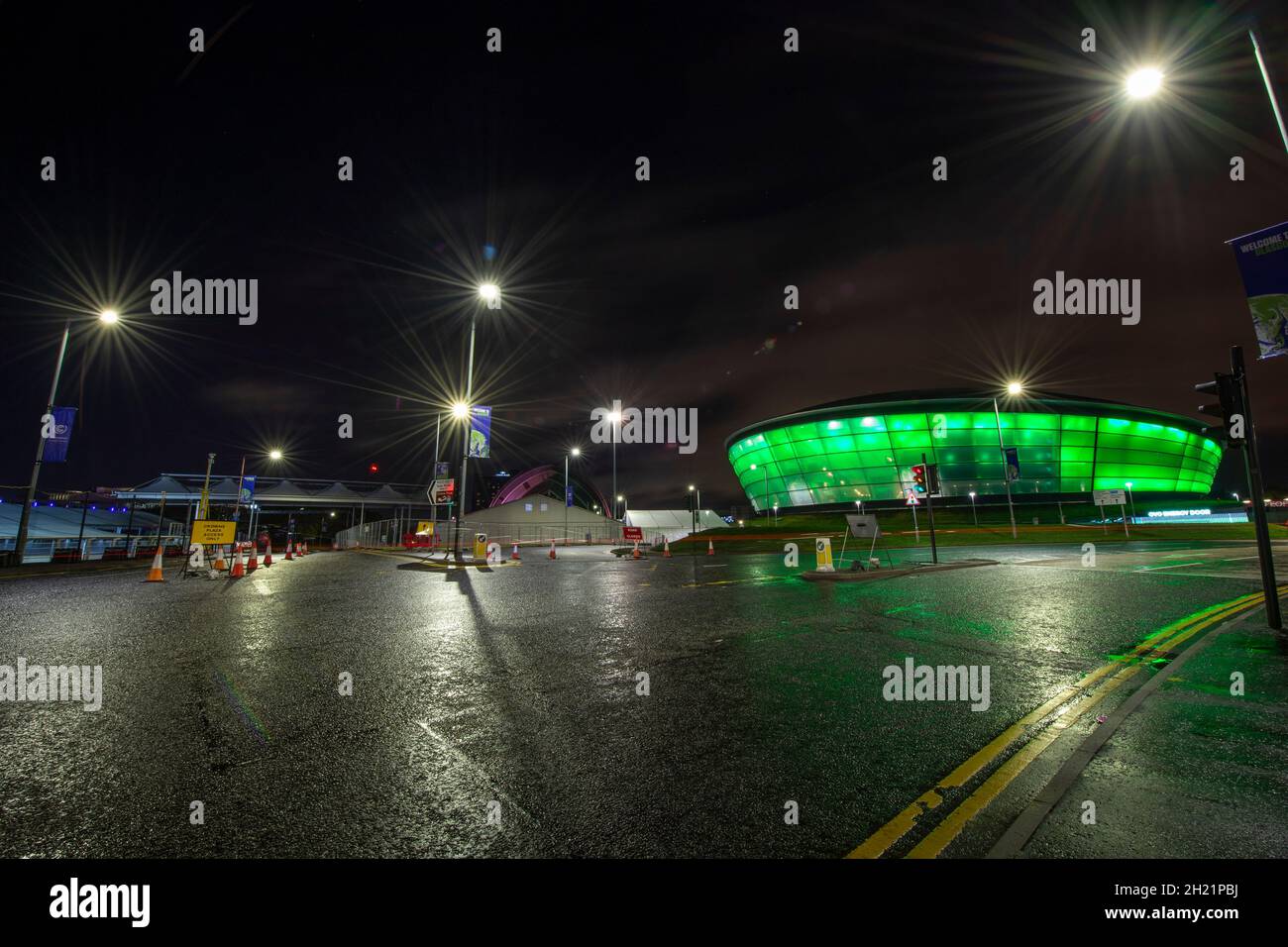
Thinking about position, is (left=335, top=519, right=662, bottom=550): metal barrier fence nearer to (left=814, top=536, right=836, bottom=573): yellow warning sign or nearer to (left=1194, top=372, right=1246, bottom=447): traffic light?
(left=814, top=536, right=836, bottom=573): yellow warning sign

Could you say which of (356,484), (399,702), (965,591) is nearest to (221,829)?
(399,702)

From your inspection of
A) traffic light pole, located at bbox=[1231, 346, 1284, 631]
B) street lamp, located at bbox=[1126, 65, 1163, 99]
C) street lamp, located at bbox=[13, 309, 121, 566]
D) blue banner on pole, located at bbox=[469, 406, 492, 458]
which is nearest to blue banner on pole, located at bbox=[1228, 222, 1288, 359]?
traffic light pole, located at bbox=[1231, 346, 1284, 631]

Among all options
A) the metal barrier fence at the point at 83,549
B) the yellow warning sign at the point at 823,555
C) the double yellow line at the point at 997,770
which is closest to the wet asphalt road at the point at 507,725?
the double yellow line at the point at 997,770

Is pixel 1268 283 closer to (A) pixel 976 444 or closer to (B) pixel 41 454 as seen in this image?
(B) pixel 41 454

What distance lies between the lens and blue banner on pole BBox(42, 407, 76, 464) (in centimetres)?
1648

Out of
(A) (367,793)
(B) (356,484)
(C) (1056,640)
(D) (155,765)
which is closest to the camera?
(A) (367,793)

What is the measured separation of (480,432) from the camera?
19891mm

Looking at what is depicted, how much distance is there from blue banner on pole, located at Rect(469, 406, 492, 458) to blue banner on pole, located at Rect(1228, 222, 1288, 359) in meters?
18.4

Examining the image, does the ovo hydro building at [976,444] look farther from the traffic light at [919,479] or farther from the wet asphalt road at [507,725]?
the wet asphalt road at [507,725]

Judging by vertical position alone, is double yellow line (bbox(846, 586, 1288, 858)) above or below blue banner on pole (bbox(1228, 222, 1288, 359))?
below

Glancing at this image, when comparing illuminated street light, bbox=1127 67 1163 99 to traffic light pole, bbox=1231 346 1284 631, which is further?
illuminated street light, bbox=1127 67 1163 99
